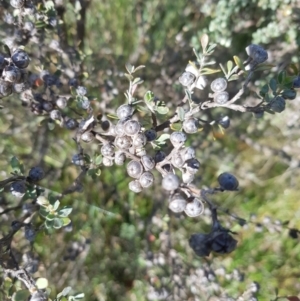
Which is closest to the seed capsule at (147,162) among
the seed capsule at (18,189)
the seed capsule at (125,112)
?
the seed capsule at (125,112)

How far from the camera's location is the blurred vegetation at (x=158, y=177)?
1.93m

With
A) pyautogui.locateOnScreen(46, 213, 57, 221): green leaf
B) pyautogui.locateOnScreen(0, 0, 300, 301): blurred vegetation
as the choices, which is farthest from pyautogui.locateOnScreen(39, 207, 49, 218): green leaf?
pyautogui.locateOnScreen(0, 0, 300, 301): blurred vegetation

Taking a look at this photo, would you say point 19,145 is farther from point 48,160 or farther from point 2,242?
point 2,242

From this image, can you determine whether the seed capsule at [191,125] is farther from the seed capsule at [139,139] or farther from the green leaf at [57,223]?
the green leaf at [57,223]

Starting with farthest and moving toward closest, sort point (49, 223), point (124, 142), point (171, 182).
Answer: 1. point (49, 223)
2. point (124, 142)
3. point (171, 182)

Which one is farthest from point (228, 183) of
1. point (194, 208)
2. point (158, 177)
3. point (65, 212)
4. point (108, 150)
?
point (158, 177)

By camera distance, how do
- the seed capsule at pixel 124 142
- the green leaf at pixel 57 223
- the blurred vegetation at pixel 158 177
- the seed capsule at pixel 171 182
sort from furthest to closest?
the blurred vegetation at pixel 158 177 < the green leaf at pixel 57 223 < the seed capsule at pixel 124 142 < the seed capsule at pixel 171 182

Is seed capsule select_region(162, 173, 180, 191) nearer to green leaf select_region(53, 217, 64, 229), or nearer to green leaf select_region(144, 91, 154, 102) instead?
green leaf select_region(144, 91, 154, 102)

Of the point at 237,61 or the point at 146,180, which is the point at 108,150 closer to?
the point at 146,180

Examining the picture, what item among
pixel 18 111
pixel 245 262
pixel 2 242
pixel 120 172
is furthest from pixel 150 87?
pixel 2 242

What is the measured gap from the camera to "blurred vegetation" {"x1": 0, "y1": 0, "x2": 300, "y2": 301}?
6.34 feet

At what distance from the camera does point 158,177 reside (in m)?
2.05

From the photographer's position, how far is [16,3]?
1.13 meters

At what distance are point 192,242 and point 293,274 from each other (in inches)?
45.2
